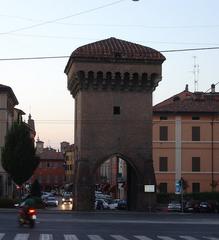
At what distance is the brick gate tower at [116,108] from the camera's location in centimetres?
6094

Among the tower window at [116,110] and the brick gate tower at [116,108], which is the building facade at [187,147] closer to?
the brick gate tower at [116,108]

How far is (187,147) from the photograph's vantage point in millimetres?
85250

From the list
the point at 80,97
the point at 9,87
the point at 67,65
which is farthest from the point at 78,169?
the point at 9,87

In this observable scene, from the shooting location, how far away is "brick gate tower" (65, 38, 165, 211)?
6094 centimetres

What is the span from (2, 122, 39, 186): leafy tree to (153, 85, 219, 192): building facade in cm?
1725

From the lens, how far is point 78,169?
6075 centimetres

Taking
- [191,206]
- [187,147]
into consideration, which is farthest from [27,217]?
[187,147]

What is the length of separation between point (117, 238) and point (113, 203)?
5183cm

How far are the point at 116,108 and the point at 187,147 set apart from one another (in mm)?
25284

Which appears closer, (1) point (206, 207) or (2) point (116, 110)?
(2) point (116, 110)

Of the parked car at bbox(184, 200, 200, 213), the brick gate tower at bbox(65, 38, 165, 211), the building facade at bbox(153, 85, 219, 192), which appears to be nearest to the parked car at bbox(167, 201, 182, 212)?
the parked car at bbox(184, 200, 200, 213)

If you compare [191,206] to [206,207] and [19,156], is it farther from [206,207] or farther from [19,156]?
[19,156]

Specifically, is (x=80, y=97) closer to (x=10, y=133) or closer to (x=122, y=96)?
(x=122, y=96)

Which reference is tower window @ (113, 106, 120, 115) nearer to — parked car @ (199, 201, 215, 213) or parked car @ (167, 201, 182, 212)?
parked car @ (167, 201, 182, 212)
